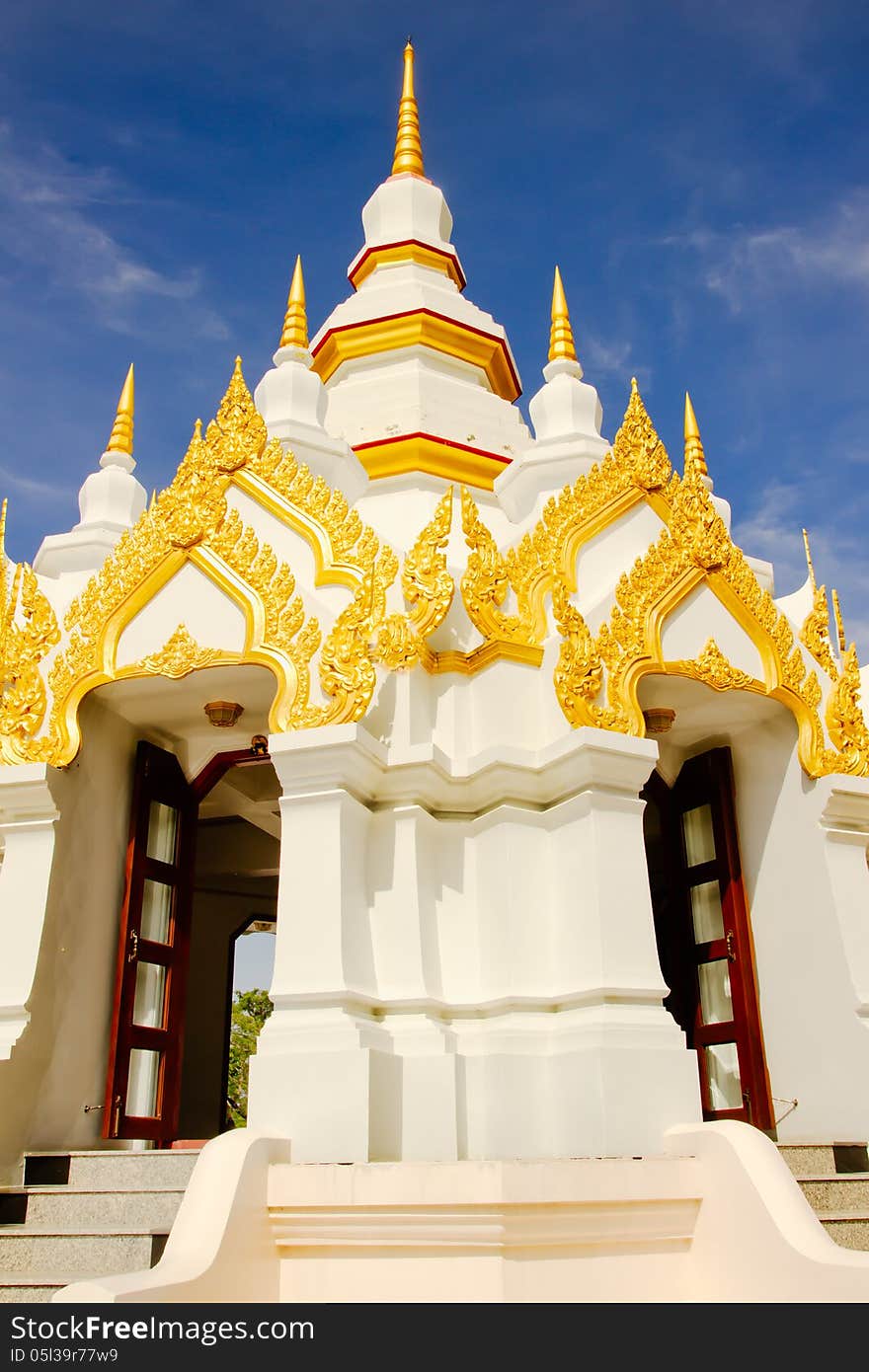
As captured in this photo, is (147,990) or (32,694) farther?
(147,990)

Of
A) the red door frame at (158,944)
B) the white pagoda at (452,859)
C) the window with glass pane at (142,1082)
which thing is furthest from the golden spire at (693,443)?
the window with glass pane at (142,1082)

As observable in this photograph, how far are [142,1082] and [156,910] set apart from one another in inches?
40.0

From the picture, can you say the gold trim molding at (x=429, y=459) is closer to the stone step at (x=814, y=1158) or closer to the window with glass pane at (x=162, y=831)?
the window with glass pane at (x=162, y=831)

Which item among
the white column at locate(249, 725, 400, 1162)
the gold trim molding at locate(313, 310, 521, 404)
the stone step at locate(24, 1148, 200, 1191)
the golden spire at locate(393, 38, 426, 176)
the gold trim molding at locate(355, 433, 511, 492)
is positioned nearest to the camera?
the white column at locate(249, 725, 400, 1162)

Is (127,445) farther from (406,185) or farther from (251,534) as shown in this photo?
(406,185)

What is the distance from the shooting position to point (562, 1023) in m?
5.55

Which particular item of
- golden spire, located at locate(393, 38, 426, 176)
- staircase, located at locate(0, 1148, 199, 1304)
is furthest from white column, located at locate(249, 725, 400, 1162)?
golden spire, located at locate(393, 38, 426, 176)

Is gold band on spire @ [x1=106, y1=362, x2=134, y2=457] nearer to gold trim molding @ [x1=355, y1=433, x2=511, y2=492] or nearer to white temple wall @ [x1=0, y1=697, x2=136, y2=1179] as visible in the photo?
gold trim molding @ [x1=355, y1=433, x2=511, y2=492]

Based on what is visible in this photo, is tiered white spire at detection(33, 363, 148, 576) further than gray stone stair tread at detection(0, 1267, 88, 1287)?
Yes

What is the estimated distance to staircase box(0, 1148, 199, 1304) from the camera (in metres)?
4.62

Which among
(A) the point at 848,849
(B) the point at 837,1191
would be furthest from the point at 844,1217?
(A) the point at 848,849

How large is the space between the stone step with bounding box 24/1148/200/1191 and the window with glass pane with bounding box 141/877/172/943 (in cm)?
149
